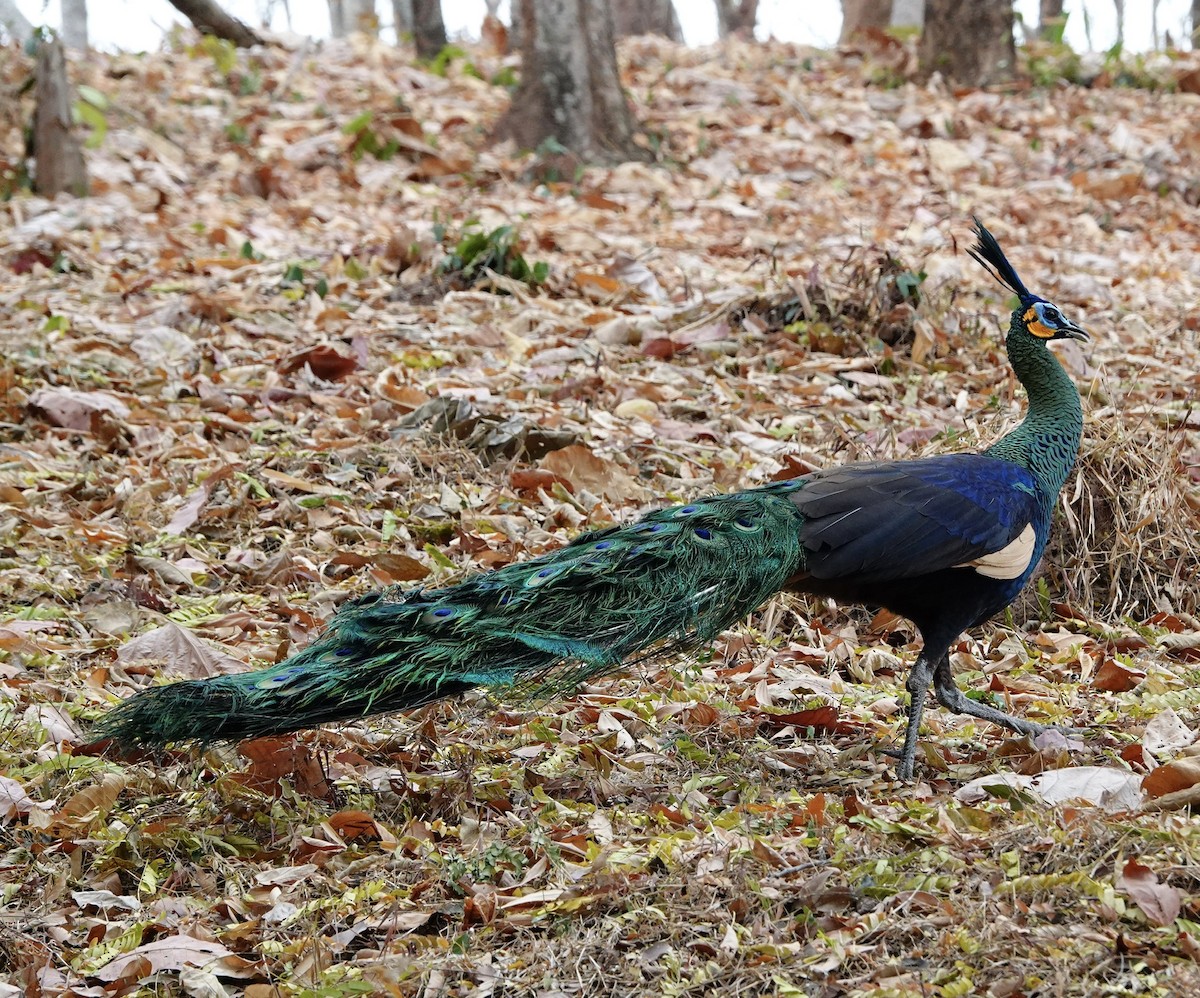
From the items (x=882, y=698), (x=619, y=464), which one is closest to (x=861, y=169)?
(x=619, y=464)

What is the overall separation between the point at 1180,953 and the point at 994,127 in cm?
1061

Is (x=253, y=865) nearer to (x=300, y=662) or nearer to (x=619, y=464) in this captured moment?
(x=300, y=662)

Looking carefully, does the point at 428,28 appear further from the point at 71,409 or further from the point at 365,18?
the point at 71,409

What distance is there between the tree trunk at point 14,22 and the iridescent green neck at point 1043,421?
8.67 m

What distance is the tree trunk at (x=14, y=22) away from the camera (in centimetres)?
1104

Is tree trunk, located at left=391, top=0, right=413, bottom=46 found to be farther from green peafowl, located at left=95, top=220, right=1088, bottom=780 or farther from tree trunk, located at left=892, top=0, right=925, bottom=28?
green peafowl, located at left=95, top=220, right=1088, bottom=780

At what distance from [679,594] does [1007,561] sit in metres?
1.08

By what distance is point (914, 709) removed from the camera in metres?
4.05

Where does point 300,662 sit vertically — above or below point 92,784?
above

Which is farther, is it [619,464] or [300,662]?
[619,464]

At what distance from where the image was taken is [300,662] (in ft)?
11.6

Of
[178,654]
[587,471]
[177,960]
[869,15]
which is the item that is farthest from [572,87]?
[177,960]

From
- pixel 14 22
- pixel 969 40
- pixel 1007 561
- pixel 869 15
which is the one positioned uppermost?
pixel 869 15

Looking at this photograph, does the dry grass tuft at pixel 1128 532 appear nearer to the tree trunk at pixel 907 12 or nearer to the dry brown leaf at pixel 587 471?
the dry brown leaf at pixel 587 471
